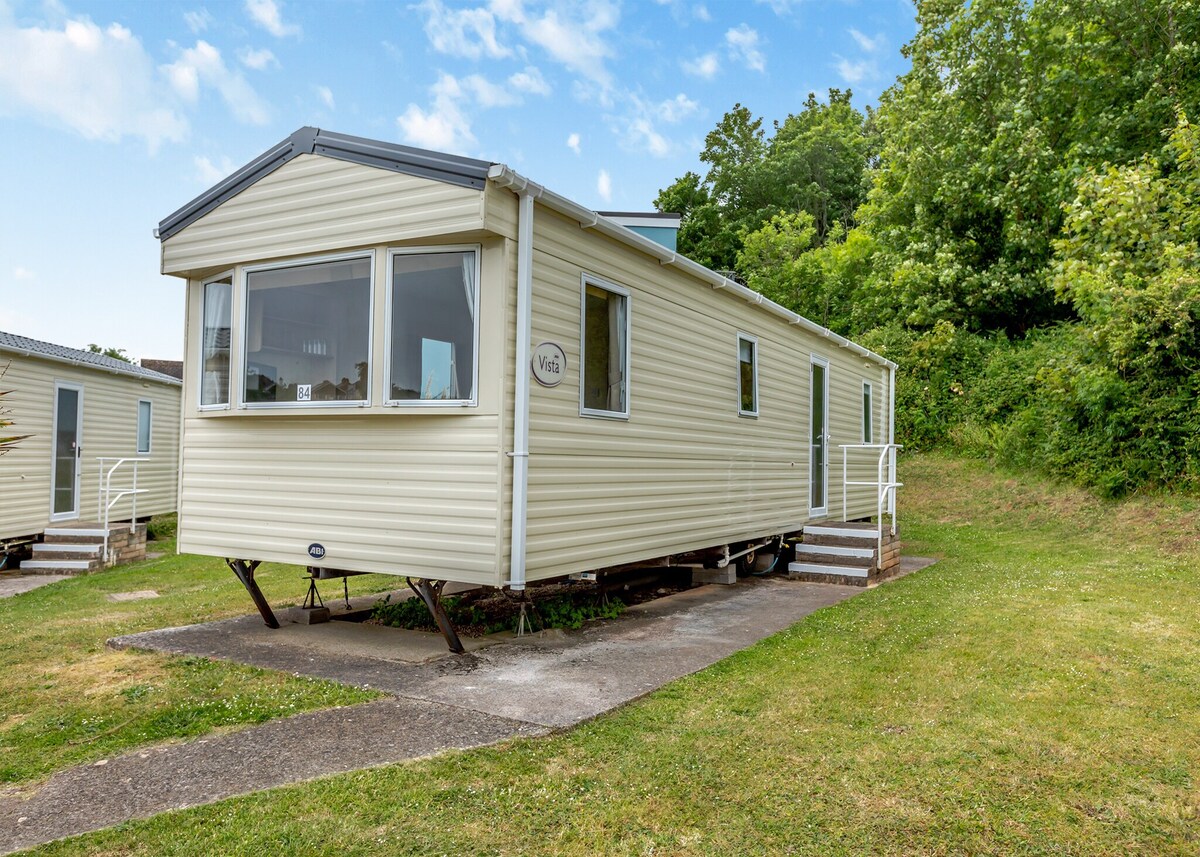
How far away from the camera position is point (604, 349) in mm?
6215

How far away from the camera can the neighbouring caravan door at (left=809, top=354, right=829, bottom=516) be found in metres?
10.2

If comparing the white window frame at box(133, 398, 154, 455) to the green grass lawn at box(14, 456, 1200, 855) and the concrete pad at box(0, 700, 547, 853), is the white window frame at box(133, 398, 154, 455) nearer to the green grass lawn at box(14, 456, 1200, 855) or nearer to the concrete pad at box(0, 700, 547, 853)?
the green grass lawn at box(14, 456, 1200, 855)

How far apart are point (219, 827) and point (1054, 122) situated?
1928cm

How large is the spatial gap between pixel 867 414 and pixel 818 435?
2155mm

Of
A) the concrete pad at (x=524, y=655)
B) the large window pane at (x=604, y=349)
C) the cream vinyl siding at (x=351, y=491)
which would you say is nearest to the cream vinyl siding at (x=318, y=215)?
the cream vinyl siding at (x=351, y=491)

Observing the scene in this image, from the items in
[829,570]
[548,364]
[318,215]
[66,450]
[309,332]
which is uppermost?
[318,215]

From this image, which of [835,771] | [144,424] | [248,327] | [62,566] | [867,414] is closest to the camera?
[835,771]

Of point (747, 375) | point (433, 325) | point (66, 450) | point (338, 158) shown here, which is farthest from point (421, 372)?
point (66, 450)

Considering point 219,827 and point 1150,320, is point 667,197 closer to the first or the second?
point 1150,320

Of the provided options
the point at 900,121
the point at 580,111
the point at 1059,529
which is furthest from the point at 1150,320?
the point at 580,111

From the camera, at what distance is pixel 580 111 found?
16562 mm

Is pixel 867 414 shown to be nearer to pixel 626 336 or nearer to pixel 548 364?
pixel 626 336

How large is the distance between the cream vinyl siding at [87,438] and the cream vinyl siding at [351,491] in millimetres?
7085

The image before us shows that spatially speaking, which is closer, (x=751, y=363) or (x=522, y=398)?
(x=522, y=398)
